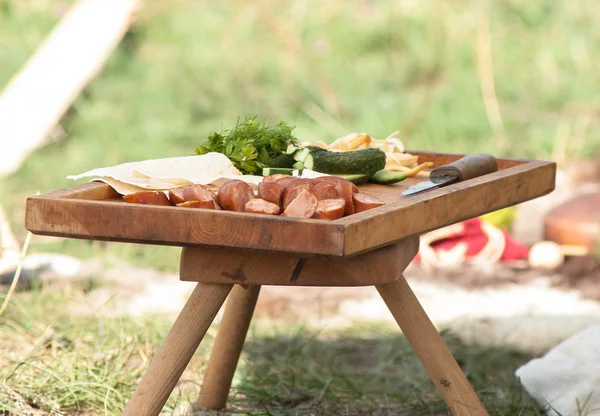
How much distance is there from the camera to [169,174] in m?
2.45

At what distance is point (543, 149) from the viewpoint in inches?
284

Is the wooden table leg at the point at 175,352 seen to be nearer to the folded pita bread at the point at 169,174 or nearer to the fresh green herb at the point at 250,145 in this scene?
the folded pita bread at the point at 169,174

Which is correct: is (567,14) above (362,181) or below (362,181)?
above

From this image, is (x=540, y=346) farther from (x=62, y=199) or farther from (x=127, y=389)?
(x=62, y=199)

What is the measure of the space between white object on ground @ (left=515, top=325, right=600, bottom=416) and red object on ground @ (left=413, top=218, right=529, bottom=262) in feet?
7.07

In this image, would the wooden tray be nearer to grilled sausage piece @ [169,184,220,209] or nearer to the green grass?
grilled sausage piece @ [169,184,220,209]

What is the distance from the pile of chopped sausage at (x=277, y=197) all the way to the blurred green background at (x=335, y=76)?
14.2 feet

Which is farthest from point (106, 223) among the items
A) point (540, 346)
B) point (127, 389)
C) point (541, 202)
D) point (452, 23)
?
point (452, 23)

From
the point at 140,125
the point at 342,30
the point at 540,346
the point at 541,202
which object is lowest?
the point at 540,346

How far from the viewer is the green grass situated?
3176mm

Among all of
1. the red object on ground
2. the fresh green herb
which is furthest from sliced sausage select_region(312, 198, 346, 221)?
the red object on ground

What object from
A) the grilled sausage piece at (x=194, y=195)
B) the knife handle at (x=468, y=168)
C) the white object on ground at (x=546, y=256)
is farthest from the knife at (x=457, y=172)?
the white object on ground at (x=546, y=256)

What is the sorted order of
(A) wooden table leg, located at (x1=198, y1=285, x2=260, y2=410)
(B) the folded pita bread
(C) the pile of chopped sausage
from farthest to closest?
(A) wooden table leg, located at (x1=198, y1=285, x2=260, y2=410) < (B) the folded pita bread < (C) the pile of chopped sausage

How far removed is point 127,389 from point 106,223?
129 cm
